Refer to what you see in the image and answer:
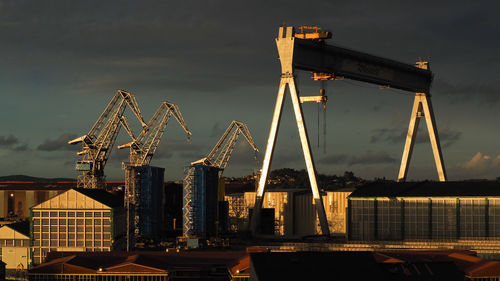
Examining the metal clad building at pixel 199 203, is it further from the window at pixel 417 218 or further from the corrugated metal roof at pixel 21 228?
the window at pixel 417 218

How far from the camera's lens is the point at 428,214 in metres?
107

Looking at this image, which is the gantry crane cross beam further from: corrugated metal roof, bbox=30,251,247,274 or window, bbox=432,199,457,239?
corrugated metal roof, bbox=30,251,247,274

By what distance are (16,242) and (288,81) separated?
40.1 metres

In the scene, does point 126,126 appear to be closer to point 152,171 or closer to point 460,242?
point 152,171

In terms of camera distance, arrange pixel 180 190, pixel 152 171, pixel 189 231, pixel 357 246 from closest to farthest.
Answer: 1. pixel 357 246
2. pixel 189 231
3. pixel 152 171
4. pixel 180 190

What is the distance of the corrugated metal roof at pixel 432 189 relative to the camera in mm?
107875

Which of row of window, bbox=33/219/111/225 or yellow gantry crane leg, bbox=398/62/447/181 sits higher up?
yellow gantry crane leg, bbox=398/62/447/181

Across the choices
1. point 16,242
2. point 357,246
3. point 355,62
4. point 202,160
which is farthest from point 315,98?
point 202,160

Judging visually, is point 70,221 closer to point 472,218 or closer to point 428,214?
point 428,214

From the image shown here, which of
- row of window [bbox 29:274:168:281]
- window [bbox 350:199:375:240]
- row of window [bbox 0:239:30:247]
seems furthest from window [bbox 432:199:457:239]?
row of window [bbox 0:239:30:247]

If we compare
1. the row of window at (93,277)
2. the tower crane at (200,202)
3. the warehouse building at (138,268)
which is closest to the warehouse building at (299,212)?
the tower crane at (200,202)

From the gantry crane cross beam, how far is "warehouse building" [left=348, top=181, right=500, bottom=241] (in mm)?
7107

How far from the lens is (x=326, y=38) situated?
106 metres

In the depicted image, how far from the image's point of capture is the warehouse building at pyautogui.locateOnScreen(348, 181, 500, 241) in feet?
347
